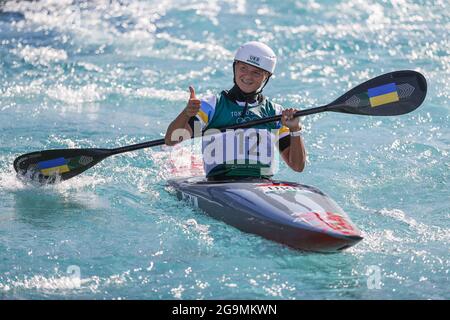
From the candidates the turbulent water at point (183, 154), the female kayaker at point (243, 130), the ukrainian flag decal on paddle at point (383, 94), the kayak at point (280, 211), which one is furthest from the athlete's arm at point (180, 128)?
the ukrainian flag decal on paddle at point (383, 94)

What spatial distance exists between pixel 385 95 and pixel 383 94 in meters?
0.02

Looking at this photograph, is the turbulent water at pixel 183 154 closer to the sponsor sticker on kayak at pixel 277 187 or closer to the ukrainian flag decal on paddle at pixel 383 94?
the sponsor sticker on kayak at pixel 277 187

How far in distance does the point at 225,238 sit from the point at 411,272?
1.27 metres

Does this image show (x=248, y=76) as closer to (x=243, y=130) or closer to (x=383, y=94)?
(x=243, y=130)

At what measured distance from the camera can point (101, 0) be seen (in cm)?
1522

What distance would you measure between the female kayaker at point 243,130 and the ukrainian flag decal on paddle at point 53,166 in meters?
1.30

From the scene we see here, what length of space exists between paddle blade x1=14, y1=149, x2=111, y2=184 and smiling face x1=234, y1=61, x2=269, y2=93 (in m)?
1.46

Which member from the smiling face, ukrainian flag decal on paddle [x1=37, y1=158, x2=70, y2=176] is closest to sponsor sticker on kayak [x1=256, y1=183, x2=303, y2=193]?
the smiling face

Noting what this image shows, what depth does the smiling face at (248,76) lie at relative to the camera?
20.9 ft

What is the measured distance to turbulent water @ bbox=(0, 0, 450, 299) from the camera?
5.29 meters

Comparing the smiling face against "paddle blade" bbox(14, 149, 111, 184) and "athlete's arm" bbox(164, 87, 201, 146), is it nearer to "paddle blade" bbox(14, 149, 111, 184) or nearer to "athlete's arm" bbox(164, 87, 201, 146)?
"athlete's arm" bbox(164, 87, 201, 146)
